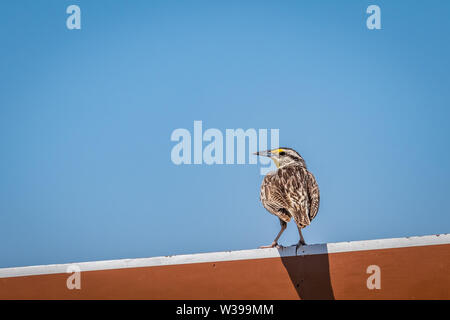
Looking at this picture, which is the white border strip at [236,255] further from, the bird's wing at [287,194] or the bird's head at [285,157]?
the bird's head at [285,157]

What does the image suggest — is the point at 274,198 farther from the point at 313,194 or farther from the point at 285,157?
the point at 285,157

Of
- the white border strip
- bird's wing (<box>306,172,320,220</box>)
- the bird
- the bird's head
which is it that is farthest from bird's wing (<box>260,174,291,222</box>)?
the white border strip

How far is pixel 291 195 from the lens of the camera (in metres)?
4.45

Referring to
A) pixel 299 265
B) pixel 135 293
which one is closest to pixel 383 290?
pixel 299 265

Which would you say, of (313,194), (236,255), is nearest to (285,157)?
(313,194)

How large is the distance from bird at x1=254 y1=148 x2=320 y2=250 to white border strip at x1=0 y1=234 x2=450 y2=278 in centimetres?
42

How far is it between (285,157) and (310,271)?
2.06m

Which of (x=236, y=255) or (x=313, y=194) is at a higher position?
(x=313, y=194)

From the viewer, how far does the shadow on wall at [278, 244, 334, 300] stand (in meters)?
3.56
